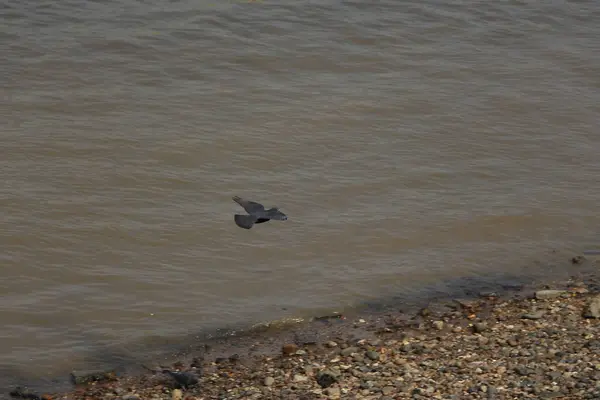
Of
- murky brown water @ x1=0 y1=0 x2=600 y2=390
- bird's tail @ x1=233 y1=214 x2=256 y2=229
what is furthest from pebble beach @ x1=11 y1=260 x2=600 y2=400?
bird's tail @ x1=233 y1=214 x2=256 y2=229

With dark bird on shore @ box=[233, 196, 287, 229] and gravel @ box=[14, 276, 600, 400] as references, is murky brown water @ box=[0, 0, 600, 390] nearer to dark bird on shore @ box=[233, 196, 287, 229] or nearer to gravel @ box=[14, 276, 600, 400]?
gravel @ box=[14, 276, 600, 400]

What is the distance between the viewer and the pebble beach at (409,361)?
638 centimetres

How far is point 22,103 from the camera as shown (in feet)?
36.4

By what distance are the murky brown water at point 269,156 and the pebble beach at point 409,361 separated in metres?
0.48

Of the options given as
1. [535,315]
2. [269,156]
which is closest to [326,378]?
[535,315]

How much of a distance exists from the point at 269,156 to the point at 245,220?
9.91 feet

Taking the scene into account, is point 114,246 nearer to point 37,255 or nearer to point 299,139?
point 37,255

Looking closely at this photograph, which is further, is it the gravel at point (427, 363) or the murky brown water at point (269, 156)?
the murky brown water at point (269, 156)

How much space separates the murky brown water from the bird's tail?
0.77 m

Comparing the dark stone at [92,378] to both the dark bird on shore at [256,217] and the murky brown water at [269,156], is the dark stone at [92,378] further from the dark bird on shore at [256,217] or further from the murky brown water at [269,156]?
the dark bird on shore at [256,217]

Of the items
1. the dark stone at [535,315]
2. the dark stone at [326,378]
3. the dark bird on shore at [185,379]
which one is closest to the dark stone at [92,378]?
the dark bird on shore at [185,379]

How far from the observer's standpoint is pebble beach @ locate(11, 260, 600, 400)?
20.9 ft

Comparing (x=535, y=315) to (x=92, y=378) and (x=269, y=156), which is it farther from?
(x=269, y=156)

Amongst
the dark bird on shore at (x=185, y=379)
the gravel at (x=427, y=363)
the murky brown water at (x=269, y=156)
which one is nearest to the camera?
the gravel at (x=427, y=363)
